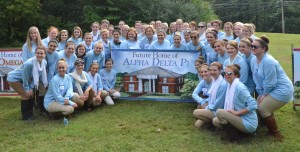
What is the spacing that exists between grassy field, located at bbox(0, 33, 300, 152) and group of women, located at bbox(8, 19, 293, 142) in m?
0.28

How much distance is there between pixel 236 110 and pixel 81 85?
3.77 meters

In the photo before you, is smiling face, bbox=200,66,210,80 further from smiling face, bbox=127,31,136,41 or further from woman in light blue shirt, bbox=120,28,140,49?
smiling face, bbox=127,31,136,41

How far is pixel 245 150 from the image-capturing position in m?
5.95

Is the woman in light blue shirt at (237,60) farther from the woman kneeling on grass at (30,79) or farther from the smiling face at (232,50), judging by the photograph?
the woman kneeling on grass at (30,79)

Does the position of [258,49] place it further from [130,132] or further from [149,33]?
[149,33]

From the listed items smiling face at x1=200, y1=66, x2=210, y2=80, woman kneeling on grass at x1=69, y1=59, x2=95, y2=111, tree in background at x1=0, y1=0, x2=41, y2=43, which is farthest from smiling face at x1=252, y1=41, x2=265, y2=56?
tree in background at x1=0, y1=0, x2=41, y2=43

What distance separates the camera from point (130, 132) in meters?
7.07

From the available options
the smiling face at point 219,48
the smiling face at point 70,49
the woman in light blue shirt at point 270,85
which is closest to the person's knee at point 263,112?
the woman in light blue shirt at point 270,85

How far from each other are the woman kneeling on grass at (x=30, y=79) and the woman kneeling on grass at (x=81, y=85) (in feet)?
2.12

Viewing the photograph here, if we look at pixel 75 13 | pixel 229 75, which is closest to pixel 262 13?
pixel 75 13

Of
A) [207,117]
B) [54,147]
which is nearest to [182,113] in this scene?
[207,117]

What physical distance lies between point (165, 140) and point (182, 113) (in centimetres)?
179

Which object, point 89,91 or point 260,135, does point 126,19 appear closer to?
point 89,91

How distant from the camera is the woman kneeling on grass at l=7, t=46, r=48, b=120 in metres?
7.91
